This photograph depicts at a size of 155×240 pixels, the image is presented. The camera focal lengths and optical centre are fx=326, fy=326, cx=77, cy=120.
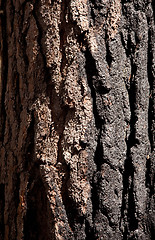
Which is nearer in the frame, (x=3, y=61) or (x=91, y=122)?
(x=91, y=122)

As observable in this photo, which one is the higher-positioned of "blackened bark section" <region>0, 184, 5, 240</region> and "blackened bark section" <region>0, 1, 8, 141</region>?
"blackened bark section" <region>0, 1, 8, 141</region>

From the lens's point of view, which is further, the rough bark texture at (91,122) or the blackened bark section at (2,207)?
the blackened bark section at (2,207)

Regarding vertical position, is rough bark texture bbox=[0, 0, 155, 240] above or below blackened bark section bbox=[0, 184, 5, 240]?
above

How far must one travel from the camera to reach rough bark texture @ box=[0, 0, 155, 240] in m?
1.06

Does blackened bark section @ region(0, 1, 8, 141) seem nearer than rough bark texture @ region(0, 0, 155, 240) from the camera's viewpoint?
No

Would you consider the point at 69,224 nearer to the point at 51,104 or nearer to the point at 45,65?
the point at 51,104

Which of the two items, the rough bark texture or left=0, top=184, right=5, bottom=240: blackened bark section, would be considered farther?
left=0, top=184, right=5, bottom=240: blackened bark section

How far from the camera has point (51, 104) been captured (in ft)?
3.66

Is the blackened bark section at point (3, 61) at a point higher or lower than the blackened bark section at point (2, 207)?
higher

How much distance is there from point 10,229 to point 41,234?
16 cm

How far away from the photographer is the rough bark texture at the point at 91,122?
1.06 meters

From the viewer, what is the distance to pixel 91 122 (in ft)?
3.50

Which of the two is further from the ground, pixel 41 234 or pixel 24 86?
pixel 24 86

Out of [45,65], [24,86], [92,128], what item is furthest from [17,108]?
[92,128]
